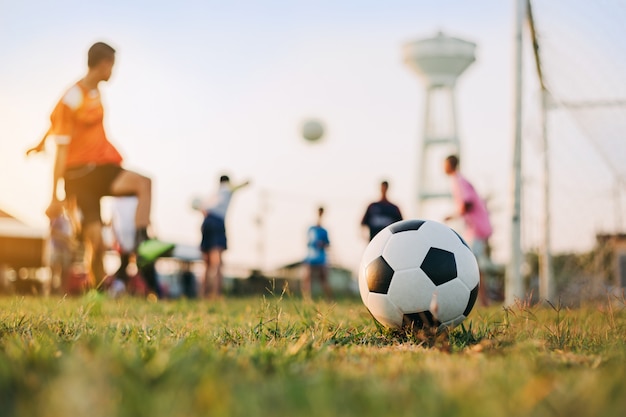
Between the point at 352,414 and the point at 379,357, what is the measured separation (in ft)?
3.63

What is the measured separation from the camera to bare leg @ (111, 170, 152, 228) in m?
5.32

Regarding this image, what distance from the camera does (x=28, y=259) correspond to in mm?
15367

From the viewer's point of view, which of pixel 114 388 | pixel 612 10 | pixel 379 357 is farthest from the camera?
pixel 612 10

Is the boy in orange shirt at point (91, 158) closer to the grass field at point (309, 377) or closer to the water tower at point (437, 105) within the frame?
the grass field at point (309, 377)

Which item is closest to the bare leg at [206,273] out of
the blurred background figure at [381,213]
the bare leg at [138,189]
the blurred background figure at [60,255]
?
the blurred background figure at [60,255]

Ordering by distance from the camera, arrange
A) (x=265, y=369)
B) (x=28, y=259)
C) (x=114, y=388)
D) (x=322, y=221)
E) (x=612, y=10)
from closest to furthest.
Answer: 1. (x=114, y=388)
2. (x=265, y=369)
3. (x=612, y=10)
4. (x=322, y=221)
5. (x=28, y=259)

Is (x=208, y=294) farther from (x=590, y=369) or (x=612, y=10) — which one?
(x=590, y=369)

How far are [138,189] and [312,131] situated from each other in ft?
41.9

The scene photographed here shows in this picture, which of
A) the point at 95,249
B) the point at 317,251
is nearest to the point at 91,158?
the point at 95,249

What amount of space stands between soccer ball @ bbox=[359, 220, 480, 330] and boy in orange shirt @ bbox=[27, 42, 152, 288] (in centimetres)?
238

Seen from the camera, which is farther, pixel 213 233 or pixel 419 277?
pixel 213 233

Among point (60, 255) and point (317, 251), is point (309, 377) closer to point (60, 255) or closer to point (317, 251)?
point (60, 255)

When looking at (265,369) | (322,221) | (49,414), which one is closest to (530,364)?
(265,369)

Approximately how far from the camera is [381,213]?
369 inches
